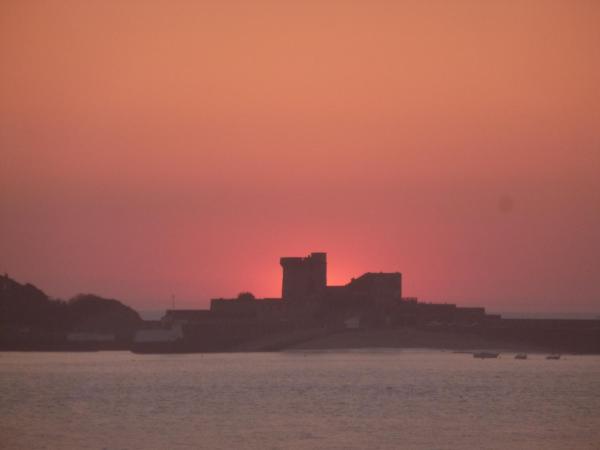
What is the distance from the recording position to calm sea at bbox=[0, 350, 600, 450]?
52.6 metres

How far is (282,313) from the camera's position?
155500 mm

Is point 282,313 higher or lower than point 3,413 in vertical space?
higher

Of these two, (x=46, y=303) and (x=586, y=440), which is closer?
(x=586, y=440)

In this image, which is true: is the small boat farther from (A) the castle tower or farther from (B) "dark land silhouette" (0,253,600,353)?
(A) the castle tower

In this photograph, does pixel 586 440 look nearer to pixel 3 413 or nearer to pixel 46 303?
pixel 3 413

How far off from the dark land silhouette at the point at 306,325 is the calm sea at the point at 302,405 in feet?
88.4

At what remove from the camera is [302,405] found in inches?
2665

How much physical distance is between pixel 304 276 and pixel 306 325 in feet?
20.0

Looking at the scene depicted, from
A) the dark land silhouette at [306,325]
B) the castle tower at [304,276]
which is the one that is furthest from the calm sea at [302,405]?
the castle tower at [304,276]

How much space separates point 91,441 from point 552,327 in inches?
4118

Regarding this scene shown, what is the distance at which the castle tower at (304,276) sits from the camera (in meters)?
153

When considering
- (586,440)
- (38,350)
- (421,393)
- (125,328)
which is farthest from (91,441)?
(125,328)

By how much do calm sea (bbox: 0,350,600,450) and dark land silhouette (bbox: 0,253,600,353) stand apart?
88.4 feet

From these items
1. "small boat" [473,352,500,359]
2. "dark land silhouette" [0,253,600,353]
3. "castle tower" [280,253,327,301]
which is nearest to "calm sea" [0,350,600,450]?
"small boat" [473,352,500,359]
